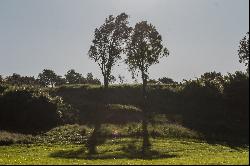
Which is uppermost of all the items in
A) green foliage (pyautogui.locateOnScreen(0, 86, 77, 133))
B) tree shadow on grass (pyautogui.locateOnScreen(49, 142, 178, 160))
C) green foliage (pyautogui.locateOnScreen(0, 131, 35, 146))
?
green foliage (pyautogui.locateOnScreen(0, 86, 77, 133))

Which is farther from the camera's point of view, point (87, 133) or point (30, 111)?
point (30, 111)

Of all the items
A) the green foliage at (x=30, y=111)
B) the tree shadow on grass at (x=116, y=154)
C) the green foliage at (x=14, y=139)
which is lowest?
the tree shadow on grass at (x=116, y=154)

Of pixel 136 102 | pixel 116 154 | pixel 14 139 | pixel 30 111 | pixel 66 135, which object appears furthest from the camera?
pixel 136 102

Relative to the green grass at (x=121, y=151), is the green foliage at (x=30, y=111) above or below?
above

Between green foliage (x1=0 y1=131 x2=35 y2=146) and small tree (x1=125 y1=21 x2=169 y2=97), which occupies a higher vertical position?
small tree (x1=125 y1=21 x2=169 y2=97)

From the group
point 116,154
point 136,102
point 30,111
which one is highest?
point 136,102

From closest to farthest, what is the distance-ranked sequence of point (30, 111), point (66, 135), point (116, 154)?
1. point (116, 154)
2. point (66, 135)
3. point (30, 111)

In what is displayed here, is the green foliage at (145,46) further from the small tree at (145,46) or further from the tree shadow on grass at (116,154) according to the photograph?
the tree shadow on grass at (116,154)

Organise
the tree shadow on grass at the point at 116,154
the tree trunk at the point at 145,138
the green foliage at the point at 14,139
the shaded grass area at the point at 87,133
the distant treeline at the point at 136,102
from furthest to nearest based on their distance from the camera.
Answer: the distant treeline at the point at 136,102 < the shaded grass area at the point at 87,133 < the green foliage at the point at 14,139 < the tree trunk at the point at 145,138 < the tree shadow on grass at the point at 116,154

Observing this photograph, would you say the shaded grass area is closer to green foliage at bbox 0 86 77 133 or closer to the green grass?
the green grass

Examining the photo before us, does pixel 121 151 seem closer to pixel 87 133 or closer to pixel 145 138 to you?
pixel 145 138

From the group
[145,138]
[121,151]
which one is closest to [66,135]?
[145,138]

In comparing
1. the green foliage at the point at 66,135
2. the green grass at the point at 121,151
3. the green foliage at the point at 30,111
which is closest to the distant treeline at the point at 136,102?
the green foliage at the point at 30,111

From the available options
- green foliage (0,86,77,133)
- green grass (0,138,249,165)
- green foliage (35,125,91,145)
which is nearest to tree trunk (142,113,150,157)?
green grass (0,138,249,165)
